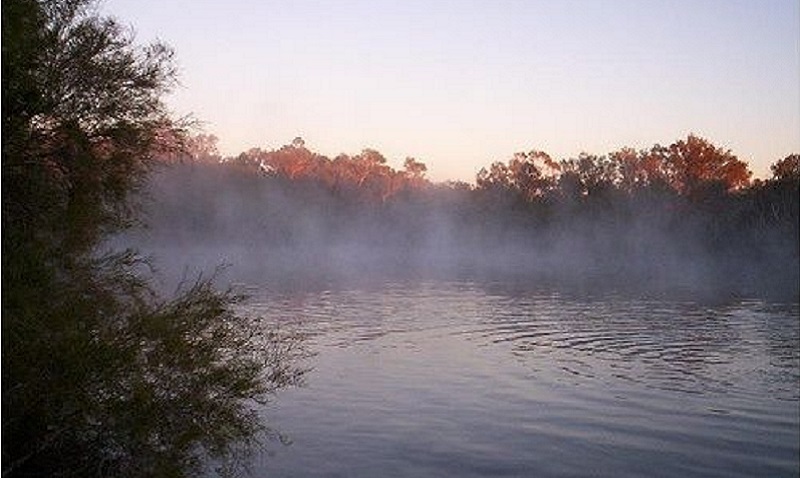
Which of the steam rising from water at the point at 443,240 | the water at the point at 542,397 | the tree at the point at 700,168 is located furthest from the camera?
the tree at the point at 700,168

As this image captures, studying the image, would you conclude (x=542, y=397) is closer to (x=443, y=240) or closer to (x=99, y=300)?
(x=99, y=300)

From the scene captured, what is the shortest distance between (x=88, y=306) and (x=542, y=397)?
1335 cm

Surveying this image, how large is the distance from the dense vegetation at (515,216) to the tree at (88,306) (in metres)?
48.2

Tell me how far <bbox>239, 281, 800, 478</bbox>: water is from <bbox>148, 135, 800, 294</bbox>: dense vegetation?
25.1 m

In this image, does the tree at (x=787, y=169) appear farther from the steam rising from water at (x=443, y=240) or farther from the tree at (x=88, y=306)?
the tree at (x=88, y=306)

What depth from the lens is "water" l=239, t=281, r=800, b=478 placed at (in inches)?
634

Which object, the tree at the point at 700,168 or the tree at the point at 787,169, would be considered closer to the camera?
the tree at the point at 787,169

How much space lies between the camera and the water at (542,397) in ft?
52.8

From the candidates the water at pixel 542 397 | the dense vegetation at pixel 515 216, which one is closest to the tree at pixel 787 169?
the dense vegetation at pixel 515 216

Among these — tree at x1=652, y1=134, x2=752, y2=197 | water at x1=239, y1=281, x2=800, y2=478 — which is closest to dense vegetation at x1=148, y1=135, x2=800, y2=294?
tree at x1=652, y1=134, x2=752, y2=197

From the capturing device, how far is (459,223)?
140500mm

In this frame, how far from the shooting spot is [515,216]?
127 m

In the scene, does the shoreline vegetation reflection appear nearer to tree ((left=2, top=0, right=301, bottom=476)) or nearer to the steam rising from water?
tree ((left=2, top=0, right=301, bottom=476))

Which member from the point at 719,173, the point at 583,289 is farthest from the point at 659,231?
the point at 583,289
